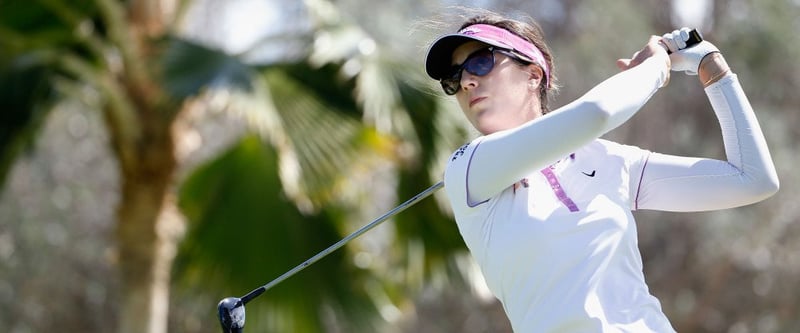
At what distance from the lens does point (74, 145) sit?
12.0m

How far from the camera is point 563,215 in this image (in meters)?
1.69

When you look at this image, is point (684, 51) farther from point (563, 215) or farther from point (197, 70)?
point (197, 70)

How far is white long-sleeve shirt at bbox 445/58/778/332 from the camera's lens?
1626 mm

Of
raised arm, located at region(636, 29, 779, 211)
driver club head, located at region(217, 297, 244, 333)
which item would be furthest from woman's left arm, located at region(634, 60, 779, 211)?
driver club head, located at region(217, 297, 244, 333)

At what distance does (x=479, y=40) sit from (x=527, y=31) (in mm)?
162

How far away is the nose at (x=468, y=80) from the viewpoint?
6.08 feet

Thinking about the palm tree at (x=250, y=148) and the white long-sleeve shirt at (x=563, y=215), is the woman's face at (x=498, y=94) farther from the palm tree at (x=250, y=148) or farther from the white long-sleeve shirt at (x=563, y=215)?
the palm tree at (x=250, y=148)

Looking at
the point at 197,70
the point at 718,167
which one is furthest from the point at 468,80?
the point at 197,70

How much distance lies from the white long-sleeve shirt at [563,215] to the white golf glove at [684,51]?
143mm

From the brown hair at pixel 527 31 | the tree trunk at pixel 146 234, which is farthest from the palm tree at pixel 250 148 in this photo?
the brown hair at pixel 527 31

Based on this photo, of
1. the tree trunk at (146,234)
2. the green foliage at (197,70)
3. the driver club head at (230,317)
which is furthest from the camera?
the tree trunk at (146,234)

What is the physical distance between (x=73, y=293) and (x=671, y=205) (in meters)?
10.3

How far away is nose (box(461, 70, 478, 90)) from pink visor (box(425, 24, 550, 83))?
0.05 m

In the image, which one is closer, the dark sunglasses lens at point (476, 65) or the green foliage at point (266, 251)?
the dark sunglasses lens at point (476, 65)
